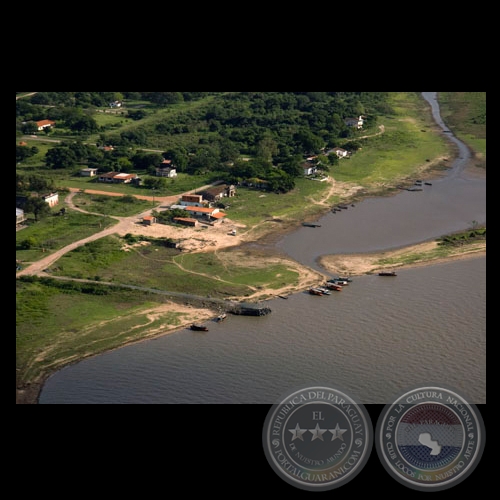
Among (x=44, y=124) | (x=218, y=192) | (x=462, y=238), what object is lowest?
(x=462, y=238)

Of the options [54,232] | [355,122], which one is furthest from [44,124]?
[54,232]

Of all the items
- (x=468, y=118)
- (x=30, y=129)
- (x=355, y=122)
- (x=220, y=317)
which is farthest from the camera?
(x=468, y=118)

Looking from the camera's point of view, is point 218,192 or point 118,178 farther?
point 118,178

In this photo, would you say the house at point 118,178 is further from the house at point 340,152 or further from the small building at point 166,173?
the house at point 340,152

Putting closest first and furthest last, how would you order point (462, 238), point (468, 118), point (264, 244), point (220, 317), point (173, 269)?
point (220, 317) → point (173, 269) → point (264, 244) → point (462, 238) → point (468, 118)

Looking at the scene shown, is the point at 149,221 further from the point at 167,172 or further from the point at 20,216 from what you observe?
the point at 167,172

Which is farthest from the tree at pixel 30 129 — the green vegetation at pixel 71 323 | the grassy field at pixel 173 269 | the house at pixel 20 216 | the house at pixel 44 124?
the green vegetation at pixel 71 323

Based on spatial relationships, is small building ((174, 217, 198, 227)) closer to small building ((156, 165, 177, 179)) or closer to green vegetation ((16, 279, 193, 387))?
green vegetation ((16, 279, 193, 387))
